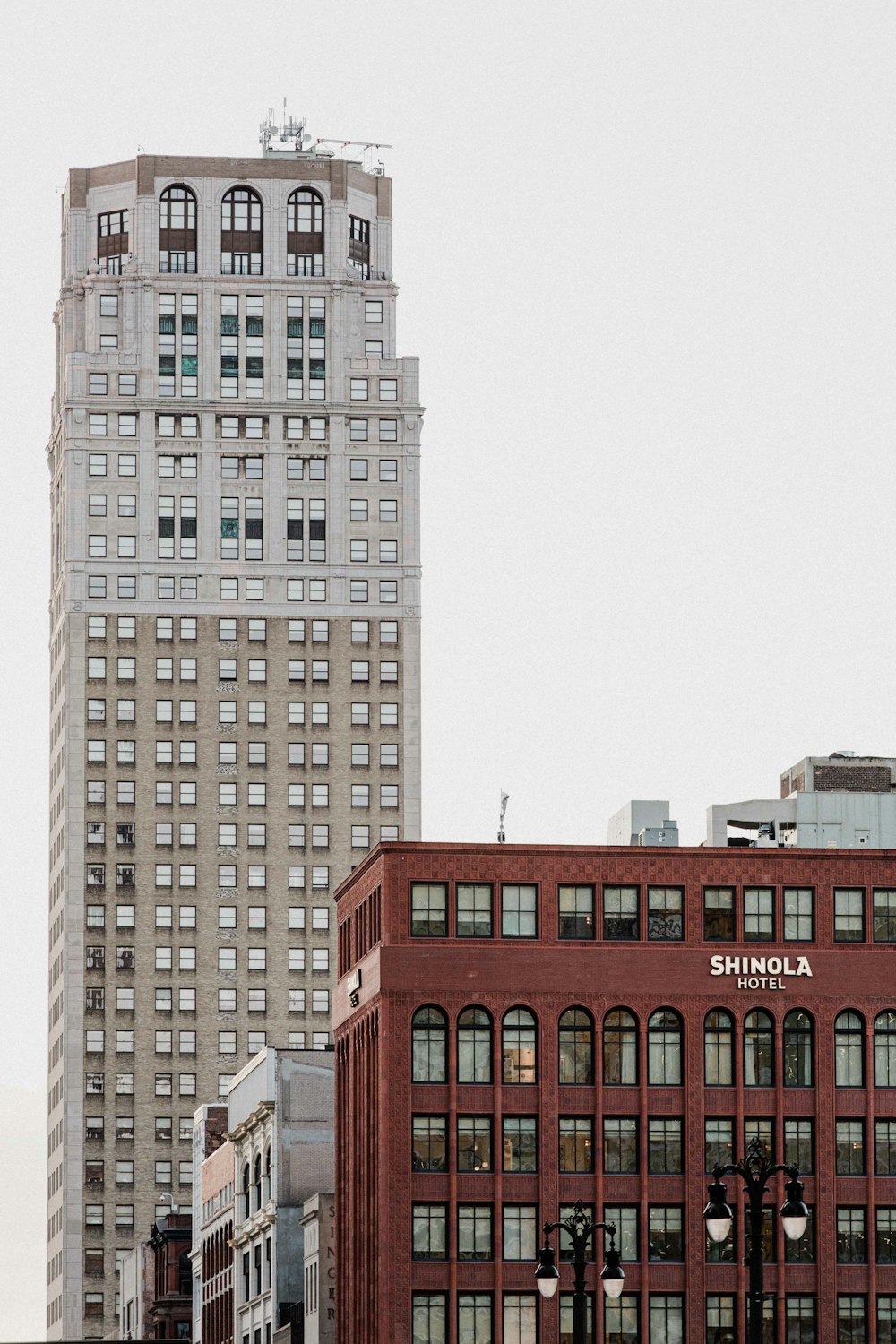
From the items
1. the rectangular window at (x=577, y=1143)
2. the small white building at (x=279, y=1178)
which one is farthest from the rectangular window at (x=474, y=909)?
the small white building at (x=279, y=1178)

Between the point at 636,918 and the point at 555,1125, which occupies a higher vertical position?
the point at 636,918

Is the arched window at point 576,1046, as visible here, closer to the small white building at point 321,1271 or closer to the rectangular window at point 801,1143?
the rectangular window at point 801,1143

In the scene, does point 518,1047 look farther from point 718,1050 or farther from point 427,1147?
point 718,1050

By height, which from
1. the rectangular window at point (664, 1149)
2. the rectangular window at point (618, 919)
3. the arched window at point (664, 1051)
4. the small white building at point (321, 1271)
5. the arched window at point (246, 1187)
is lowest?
the small white building at point (321, 1271)

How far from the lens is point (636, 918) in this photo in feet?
405

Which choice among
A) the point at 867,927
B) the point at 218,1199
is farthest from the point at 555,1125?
the point at 218,1199

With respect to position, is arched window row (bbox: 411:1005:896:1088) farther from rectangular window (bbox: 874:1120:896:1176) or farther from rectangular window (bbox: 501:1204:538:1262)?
rectangular window (bbox: 501:1204:538:1262)

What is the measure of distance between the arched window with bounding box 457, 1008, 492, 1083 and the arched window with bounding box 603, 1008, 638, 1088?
4.88 meters

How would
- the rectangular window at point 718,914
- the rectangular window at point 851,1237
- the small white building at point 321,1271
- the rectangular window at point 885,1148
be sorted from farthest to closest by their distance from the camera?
the small white building at point 321,1271, the rectangular window at point 718,914, the rectangular window at point 885,1148, the rectangular window at point 851,1237

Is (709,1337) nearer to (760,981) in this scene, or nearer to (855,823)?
(760,981)

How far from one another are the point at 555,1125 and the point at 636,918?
946cm

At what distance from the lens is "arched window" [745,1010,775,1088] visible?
12225cm

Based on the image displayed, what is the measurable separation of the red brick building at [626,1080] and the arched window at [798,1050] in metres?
0.11

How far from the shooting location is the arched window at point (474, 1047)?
12119cm
